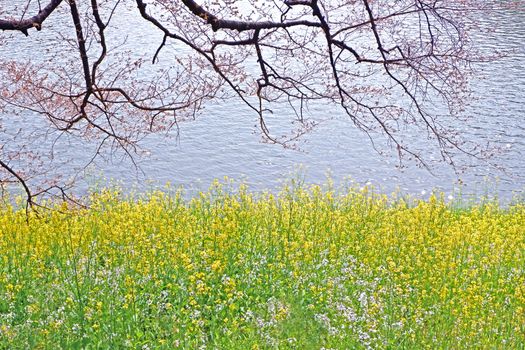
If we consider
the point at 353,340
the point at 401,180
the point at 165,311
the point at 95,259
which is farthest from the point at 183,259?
the point at 401,180

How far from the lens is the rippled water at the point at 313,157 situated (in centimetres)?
1352

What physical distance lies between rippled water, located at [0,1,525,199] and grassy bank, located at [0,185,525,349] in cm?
507

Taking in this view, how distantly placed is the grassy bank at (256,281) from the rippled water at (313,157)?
5068 mm

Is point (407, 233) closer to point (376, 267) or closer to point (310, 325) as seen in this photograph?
point (376, 267)

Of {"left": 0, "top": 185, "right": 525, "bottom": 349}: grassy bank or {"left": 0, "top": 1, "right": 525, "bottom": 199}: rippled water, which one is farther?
{"left": 0, "top": 1, "right": 525, "bottom": 199}: rippled water

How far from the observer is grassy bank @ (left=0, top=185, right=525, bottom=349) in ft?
17.4

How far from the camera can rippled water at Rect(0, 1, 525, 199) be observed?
13.5 meters

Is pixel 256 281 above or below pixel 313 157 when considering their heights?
below

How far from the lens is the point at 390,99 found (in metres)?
15.6

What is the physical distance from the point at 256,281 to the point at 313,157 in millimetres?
8193

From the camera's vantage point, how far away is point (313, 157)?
14.5 m

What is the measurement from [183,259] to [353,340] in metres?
1.79

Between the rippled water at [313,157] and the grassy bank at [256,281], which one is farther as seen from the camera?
the rippled water at [313,157]

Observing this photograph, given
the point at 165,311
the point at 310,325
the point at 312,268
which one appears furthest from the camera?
the point at 312,268
